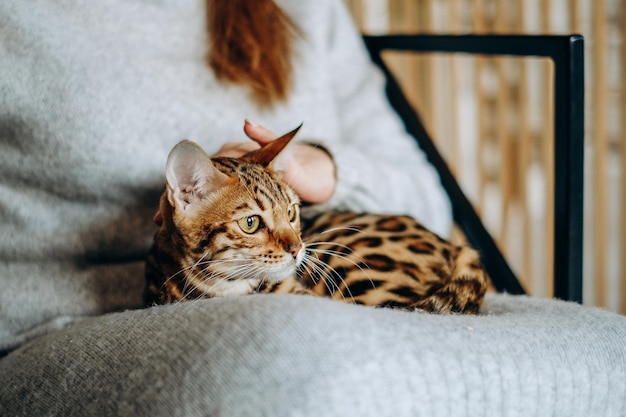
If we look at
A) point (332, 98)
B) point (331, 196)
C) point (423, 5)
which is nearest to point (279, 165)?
point (331, 196)

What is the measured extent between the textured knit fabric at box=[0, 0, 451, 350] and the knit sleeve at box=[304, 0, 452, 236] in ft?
0.21

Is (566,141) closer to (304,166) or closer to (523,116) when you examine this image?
(304,166)

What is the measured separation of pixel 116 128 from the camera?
37.1 inches

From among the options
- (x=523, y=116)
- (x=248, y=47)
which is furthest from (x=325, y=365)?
(x=523, y=116)

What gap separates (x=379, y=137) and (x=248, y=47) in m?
0.30

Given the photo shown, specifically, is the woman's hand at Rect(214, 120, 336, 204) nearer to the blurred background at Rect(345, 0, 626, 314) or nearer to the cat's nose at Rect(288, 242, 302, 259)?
the cat's nose at Rect(288, 242, 302, 259)

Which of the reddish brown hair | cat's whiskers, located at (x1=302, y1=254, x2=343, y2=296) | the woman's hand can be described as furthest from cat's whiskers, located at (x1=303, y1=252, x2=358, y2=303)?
the reddish brown hair

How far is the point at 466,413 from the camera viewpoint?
606mm

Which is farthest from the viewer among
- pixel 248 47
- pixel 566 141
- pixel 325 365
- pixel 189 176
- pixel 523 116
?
pixel 523 116

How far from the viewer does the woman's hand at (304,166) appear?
962 mm

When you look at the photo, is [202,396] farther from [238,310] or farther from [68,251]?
[68,251]

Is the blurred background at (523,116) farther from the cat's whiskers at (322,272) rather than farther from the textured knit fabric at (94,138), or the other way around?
the cat's whiskers at (322,272)

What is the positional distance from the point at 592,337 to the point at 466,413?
7.3 inches

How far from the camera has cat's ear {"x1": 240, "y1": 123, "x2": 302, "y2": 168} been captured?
89 centimetres
